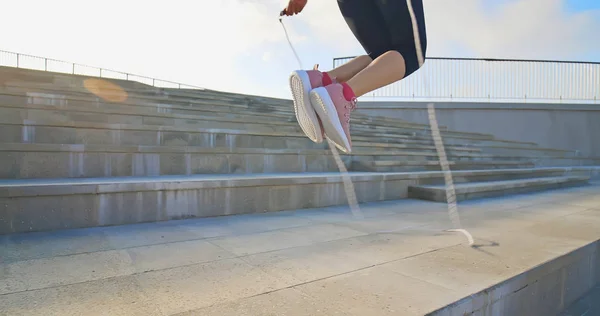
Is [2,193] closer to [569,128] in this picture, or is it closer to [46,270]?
[46,270]

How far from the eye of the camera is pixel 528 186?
7355mm

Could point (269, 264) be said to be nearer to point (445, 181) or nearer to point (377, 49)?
point (377, 49)

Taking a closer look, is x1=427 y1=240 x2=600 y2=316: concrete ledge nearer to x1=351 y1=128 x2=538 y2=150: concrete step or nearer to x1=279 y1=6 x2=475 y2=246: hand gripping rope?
x1=279 y1=6 x2=475 y2=246: hand gripping rope

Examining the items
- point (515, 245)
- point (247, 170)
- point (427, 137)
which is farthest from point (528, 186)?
point (247, 170)

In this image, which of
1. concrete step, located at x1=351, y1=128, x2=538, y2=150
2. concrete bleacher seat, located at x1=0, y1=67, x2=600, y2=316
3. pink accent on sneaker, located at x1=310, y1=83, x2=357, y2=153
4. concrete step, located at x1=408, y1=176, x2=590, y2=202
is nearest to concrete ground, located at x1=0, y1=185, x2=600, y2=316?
concrete bleacher seat, located at x1=0, y1=67, x2=600, y2=316

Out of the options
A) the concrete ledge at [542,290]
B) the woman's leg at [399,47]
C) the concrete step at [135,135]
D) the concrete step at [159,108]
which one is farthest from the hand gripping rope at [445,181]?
Answer: the concrete step at [159,108]

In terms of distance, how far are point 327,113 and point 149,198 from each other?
7.39ft

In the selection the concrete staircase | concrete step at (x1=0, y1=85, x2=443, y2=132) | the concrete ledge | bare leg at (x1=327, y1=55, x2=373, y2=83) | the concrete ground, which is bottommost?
the concrete ledge

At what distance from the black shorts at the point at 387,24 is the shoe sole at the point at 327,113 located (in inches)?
17.5

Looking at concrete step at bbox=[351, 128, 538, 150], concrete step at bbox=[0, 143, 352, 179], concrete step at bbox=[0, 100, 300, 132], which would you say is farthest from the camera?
concrete step at bbox=[351, 128, 538, 150]

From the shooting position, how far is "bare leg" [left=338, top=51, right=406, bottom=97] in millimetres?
2039

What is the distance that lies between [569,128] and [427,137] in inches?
317

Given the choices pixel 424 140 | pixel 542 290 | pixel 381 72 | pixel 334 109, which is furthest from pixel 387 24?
pixel 424 140

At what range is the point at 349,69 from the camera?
2373mm
